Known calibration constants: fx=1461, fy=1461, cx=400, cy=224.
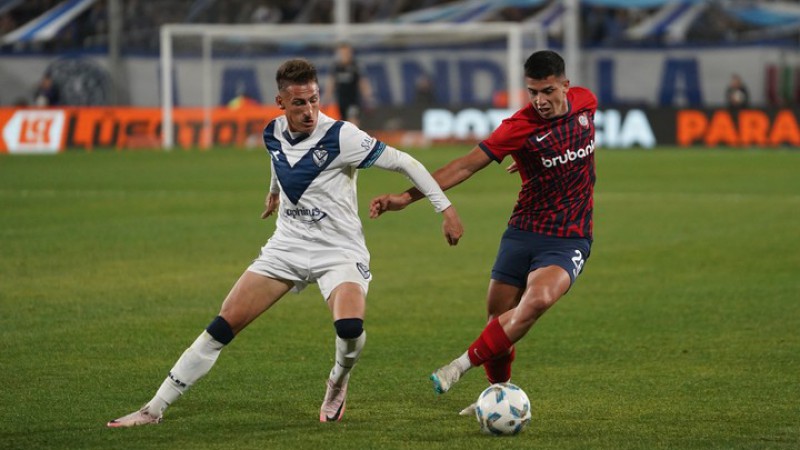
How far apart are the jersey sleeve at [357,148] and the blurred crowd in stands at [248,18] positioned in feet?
108

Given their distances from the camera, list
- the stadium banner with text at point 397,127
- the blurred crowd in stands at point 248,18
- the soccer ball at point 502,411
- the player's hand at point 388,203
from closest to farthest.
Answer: the soccer ball at point 502,411
the player's hand at point 388,203
the stadium banner with text at point 397,127
the blurred crowd in stands at point 248,18

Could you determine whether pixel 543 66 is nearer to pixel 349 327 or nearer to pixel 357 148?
pixel 357 148

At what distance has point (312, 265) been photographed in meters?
8.05

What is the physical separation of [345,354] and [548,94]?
1831 mm

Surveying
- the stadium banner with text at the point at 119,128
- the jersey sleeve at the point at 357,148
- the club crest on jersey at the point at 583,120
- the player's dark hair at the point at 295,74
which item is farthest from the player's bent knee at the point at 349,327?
the stadium banner with text at the point at 119,128

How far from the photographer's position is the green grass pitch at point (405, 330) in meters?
7.92

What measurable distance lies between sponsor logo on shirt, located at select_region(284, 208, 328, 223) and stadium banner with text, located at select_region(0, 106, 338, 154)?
26007mm

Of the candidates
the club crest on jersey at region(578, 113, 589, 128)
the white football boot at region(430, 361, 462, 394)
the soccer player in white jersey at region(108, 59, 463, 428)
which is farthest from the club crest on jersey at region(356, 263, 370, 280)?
the club crest on jersey at region(578, 113, 589, 128)

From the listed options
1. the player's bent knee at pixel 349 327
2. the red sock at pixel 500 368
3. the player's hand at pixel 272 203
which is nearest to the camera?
the player's bent knee at pixel 349 327

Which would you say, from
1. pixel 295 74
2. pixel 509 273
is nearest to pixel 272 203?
pixel 295 74

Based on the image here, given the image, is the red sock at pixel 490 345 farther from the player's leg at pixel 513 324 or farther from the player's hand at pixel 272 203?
the player's hand at pixel 272 203

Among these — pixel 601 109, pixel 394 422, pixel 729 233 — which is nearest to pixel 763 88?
pixel 601 109

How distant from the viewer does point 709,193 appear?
22766 mm

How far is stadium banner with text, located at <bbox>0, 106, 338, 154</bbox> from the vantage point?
33.9m
